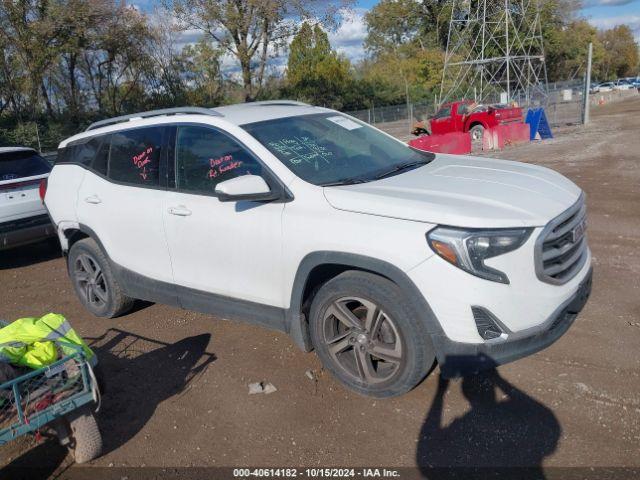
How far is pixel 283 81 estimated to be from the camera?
3731cm

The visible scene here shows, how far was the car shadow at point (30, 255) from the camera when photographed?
816 centimetres

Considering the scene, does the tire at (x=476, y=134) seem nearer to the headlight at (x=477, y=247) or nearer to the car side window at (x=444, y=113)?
the car side window at (x=444, y=113)

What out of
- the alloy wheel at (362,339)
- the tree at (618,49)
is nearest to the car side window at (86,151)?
the alloy wheel at (362,339)

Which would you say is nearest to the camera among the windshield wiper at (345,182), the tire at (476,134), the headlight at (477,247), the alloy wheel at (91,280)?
the headlight at (477,247)

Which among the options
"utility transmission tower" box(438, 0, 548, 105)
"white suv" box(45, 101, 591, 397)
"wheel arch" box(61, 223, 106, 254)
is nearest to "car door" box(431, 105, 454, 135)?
"utility transmission tower" box(438, 0, 548, 105)

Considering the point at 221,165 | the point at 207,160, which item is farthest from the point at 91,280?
the point at 221,165

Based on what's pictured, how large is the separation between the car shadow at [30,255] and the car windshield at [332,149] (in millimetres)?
5086

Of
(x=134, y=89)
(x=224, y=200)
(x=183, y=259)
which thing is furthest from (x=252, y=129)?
(x=134, y=89)

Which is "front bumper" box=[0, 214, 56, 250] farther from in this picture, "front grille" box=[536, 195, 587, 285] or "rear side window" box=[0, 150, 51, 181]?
"front grille" box=[536, 195, 587, 285]

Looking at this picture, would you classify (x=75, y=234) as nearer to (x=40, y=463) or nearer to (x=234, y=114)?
(x=234, y=114)

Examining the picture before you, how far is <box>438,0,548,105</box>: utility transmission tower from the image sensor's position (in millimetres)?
29219

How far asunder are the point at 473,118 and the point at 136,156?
17462 mm

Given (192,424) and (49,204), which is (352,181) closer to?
(192,424)

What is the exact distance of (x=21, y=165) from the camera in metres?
7.68
